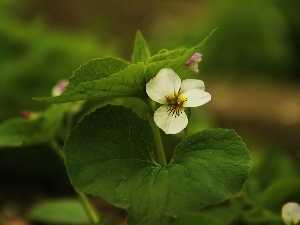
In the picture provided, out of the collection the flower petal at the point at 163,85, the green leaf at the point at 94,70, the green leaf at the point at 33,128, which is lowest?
A: the flower petal at the point at 163,85

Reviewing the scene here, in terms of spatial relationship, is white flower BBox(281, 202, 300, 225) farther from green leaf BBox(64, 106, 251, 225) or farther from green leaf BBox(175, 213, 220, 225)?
green leaf BBox(64, 106, 251, 225)

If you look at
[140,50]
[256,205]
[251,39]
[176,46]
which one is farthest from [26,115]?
[251,39]

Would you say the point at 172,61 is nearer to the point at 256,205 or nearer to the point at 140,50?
the point at 140,50

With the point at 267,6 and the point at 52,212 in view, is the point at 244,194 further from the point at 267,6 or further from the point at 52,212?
the point at 267,6

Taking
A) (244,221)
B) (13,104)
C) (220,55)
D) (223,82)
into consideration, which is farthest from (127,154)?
(220,55)

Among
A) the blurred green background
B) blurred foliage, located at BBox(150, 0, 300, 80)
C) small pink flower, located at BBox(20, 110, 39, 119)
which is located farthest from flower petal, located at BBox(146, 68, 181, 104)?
blurred foliage, located at BBox(150, 0, 300, 80)

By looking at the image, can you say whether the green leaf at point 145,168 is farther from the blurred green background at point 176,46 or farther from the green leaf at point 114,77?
the blurred green background at point 176,46

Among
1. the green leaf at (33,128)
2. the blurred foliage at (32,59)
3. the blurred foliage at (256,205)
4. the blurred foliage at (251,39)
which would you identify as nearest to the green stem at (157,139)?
the blurred foliage at (256,205)
